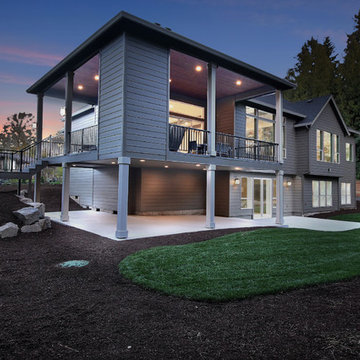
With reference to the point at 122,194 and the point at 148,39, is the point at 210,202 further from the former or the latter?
the point at 148,39

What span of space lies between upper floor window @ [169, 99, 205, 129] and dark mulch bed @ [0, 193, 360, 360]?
1009cm

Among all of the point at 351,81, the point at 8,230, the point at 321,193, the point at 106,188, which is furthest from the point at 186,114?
the point at 351,81

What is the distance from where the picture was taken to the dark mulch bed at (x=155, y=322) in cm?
244

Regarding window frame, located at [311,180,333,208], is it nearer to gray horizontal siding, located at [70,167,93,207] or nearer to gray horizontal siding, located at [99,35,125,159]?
gray horizontal siding, located at [70,167,93,207]

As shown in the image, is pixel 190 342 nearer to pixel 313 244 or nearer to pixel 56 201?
pixel 313 244

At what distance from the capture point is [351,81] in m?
34.0

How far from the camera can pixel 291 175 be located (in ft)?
53.7

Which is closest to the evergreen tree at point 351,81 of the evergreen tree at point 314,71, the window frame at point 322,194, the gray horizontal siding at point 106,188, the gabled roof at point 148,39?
the evergreen tree at point 314,71

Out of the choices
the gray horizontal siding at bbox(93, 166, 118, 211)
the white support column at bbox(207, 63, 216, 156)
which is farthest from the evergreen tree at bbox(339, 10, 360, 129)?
the gray horizontal siding at bbox(93, 166, 118, 211)

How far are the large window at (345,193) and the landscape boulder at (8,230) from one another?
19.8m

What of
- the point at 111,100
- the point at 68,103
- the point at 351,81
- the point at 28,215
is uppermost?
the point at 351,81

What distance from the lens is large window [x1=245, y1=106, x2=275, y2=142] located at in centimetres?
1434

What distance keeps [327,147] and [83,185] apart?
48.9 feet

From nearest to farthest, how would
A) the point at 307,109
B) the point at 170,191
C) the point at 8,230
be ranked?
1. the point at 8,230
2. the point at 170,191
3. the point at 307,109
